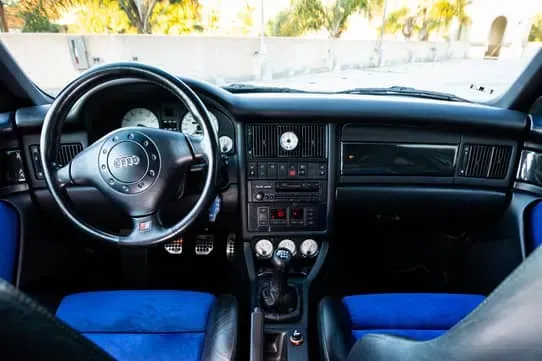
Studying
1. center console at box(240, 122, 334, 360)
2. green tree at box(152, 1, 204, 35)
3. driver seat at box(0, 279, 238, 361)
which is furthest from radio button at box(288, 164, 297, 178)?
green tree at box(152, 1, 204, 35)

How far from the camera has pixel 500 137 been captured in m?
1.87

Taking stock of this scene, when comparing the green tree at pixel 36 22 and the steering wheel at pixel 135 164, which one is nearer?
the steering wheel at pixel 135 164

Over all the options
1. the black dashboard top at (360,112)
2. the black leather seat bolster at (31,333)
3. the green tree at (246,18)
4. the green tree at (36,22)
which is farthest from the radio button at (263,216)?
the green tree at (246,18)

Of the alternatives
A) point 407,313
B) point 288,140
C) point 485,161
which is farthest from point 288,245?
point 485,161

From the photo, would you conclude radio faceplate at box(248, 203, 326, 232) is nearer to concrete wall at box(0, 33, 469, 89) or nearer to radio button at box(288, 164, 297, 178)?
radio button at box(288, 164, 297, 178)

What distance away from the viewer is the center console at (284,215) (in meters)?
1.69

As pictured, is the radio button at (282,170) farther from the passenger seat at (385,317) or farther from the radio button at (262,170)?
the passenger seat at (385,317)

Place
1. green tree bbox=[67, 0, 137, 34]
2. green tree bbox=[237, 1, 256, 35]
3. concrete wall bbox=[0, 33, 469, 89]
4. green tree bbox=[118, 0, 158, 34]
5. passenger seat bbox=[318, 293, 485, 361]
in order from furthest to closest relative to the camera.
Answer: green tree bbox=[237, 1, 256, 35] → green tree bbox=[118, 0, 158, 34] → green tree bbox=[67, 0, 137, 34] → concrete wall bbox=[0, 33, 469, 89] → passenger seat bbox=[318, 293, 485, 361]

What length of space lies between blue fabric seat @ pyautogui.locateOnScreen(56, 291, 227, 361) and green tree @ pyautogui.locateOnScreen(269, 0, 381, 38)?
5866 millimetres

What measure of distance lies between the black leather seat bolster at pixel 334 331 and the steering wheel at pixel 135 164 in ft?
1.94

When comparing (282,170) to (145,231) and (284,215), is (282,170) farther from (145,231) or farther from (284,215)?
(145,231)

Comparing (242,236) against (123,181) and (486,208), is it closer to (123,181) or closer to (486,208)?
(123,181)

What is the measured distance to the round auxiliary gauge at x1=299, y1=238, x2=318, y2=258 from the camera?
1.96 meters

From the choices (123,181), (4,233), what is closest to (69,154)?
(4,233)
